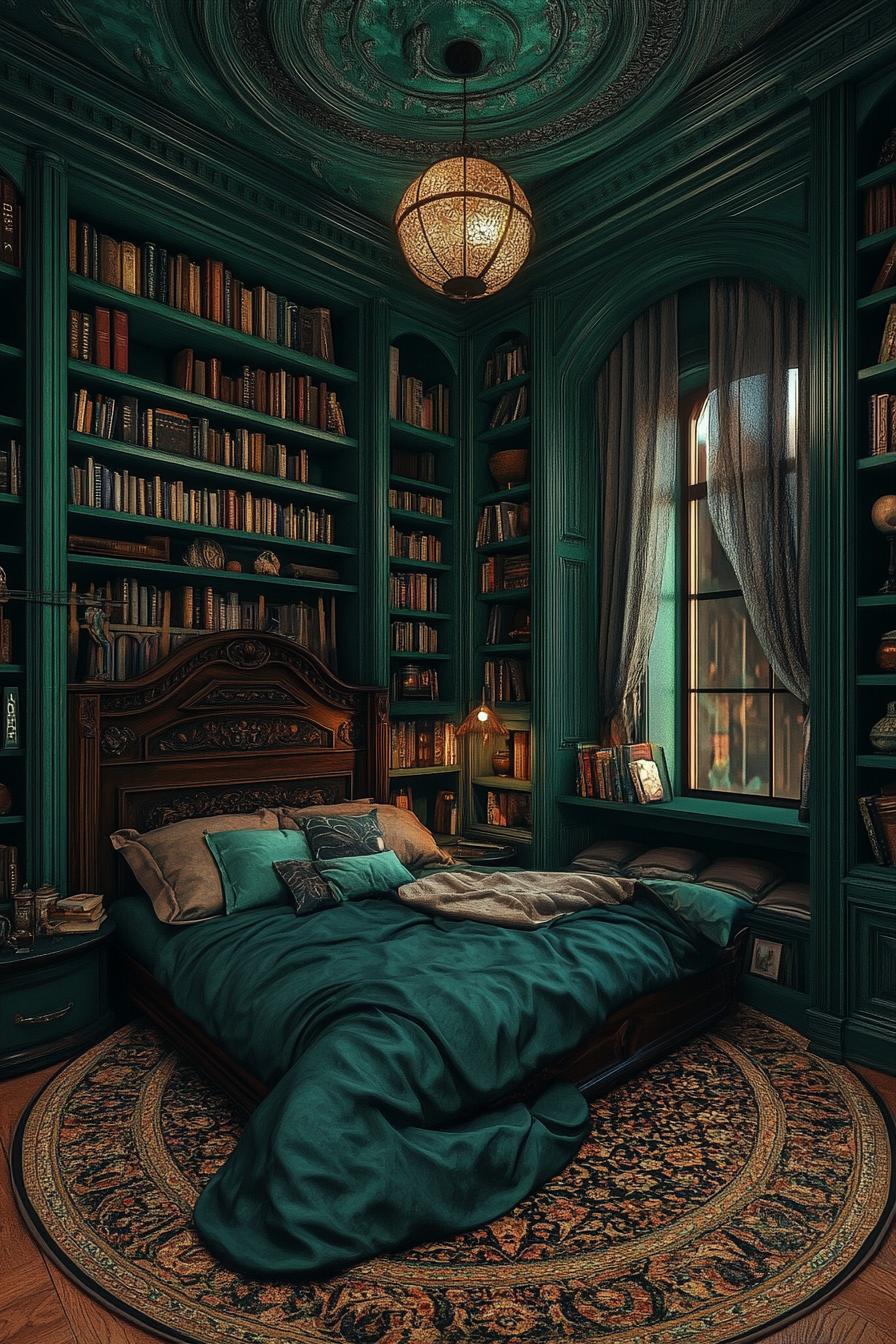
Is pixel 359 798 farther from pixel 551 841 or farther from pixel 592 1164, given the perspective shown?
pixel 592 1164

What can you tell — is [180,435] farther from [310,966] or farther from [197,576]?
[310,966]

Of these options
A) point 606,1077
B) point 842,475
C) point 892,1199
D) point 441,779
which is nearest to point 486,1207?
point 606,1077

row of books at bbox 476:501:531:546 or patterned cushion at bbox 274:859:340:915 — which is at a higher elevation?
row of books at bbox 476:501:531:546

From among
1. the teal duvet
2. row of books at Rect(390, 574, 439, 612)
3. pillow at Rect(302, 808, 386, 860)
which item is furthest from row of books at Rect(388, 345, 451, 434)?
the teal duvet

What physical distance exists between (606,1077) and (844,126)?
11.7ft

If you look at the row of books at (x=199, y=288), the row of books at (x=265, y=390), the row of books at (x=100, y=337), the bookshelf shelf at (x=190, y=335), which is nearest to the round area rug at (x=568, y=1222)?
the row of books at (x=100, y=337)

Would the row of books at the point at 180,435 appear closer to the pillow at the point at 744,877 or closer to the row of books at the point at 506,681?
the row of books at the point at 506,681

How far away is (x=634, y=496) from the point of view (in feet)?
14.5

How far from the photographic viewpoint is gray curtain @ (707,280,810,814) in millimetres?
3684

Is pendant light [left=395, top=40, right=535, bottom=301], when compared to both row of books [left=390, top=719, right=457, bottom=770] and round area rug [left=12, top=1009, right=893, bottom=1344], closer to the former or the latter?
row of books [left=390, top=719, right=457, bottom=770]

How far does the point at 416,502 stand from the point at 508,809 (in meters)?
1.94

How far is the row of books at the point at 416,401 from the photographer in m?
4.75

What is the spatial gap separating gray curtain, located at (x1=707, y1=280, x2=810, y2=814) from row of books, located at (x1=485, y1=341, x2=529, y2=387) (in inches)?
44.3

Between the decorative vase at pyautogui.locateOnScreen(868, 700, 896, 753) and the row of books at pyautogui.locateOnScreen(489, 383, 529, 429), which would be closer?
the decorative vase at pyautogui.locateOnScreen(868, 700, 896, 753)
